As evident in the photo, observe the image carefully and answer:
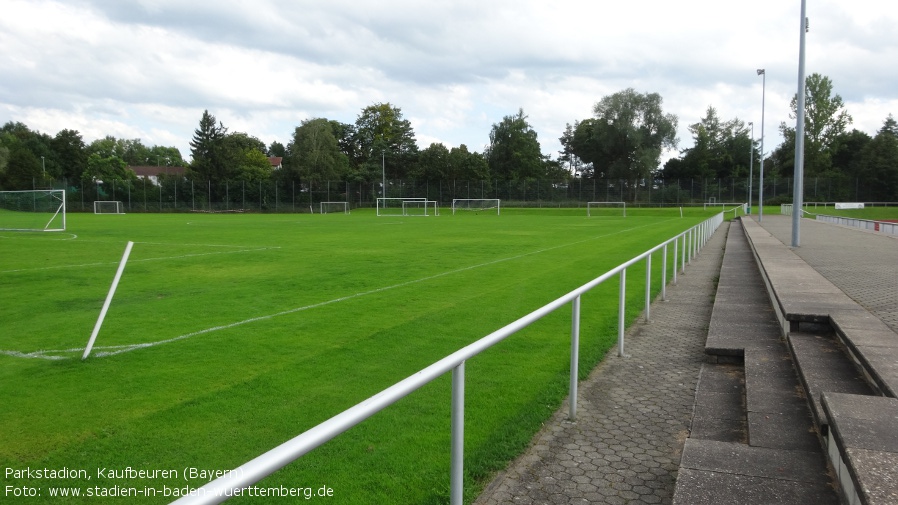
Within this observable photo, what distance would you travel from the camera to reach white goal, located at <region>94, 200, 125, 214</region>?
61.8 meters

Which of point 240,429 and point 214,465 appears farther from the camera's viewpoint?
point 240,429

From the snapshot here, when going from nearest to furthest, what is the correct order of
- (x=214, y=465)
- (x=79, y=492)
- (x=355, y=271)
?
(x=79, y=492)
(x=214, y=465)
(x=355, y=271)

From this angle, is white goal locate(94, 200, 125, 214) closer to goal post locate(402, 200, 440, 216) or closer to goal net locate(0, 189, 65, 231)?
goal post locate(402, 200, 440, 216)

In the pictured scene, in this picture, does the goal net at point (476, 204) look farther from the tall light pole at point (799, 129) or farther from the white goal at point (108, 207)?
the tall light pole at point (799, 129)

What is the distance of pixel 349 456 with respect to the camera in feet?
13.7

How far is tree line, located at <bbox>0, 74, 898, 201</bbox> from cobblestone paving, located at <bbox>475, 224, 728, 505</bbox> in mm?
71341

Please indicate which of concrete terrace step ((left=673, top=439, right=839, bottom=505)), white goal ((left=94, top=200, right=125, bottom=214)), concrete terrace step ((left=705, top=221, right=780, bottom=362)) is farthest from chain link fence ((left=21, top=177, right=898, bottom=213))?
concrete terrace step ((left=673, top=439, right=839, bottom=505))

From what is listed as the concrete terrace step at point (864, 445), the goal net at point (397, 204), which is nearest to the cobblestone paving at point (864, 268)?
the concrete terrace step at point (864, 445)

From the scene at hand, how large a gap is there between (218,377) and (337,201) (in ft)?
223

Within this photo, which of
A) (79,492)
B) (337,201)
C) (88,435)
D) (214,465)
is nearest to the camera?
(79,492)

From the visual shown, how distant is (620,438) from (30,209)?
113 feet

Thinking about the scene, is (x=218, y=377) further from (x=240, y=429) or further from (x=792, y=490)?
(x=792, y=490)

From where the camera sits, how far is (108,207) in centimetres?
6262

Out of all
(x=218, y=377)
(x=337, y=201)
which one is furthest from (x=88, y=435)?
(x=337, y=201)
